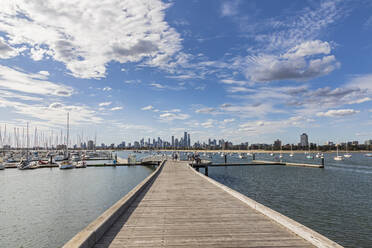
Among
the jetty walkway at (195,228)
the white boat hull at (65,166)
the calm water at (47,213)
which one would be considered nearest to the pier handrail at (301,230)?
the jetty walkway at (195,228)

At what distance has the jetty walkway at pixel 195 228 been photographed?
22.2 ft

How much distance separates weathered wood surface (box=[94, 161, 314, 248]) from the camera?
22.5 ft

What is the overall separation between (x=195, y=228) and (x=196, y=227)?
117mm

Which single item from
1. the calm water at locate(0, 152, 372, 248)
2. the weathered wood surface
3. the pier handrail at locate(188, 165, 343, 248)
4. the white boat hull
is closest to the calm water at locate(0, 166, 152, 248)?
the calm water at locate(0, 152, 372, 248)

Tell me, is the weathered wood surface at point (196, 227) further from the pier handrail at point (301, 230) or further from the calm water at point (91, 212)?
the calm water at point (91, 212)

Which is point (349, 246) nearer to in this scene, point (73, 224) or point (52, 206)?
point (73, 224)

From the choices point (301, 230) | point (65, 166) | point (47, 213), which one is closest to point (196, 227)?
point (301, 230)

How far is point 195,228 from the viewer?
26.8 feet

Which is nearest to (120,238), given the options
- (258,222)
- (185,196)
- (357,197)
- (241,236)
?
(241,236)

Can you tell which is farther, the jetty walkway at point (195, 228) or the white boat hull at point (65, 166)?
the white boat hull at point (65, 166)

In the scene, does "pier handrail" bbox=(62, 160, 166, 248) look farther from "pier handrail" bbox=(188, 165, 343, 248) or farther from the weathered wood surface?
"pier handrail" bbox=(188, 165, 343, 248)

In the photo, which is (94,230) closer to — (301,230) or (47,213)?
(301,230)

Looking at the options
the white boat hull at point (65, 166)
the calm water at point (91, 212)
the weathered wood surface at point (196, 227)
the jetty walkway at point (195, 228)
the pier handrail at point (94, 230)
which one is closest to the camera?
the pier handrail at point (94, 230)

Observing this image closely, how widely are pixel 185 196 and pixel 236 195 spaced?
304cm
